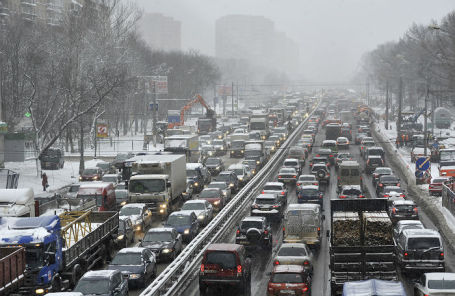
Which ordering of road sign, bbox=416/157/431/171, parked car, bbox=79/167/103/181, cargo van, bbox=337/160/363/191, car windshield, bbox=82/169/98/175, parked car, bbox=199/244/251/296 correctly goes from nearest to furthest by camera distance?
parked car, bbox=199/244/251/296
road sign, bbox=416/157/431/171
cargo van, bbox=337/160/363/191
parked car, bbox=79/167/103/181
car windshield, bbox=82/169/98/175

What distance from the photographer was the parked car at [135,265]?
81.6ft

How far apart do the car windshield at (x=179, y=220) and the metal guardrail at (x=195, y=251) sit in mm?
942

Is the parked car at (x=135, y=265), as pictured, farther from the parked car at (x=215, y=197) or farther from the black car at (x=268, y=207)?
the parked car at (x=215, y=197)

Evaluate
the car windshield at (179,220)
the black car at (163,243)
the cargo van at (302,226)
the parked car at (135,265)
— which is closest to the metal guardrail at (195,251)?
the black car at (163,243)

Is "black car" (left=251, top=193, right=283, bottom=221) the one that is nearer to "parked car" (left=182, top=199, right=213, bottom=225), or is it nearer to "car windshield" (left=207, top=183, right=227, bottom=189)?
"parked car" (left=182, top=199, right=213, bottom=225)

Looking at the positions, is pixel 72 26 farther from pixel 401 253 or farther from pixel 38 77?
pixel 401 253

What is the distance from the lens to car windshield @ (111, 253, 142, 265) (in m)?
25.4

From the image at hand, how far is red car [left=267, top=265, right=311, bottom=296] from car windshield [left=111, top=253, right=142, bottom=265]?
505 cm

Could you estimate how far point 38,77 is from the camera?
82875mm

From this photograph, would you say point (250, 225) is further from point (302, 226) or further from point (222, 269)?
point (222, 269)

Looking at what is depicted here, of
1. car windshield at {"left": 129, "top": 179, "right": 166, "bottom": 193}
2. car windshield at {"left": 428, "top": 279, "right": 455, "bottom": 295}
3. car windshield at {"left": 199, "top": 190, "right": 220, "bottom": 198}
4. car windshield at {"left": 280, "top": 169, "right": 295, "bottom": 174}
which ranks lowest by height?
car windshield at {"left": 428, "top": 279, "right": 455, "bottom": 295}

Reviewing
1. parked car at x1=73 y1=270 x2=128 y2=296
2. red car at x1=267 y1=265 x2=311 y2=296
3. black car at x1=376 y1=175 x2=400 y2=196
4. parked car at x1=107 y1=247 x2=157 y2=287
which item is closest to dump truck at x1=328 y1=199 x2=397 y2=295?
red car at x1=267 y1=265 x2=311 y2=296

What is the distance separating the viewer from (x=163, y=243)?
29.2 metres

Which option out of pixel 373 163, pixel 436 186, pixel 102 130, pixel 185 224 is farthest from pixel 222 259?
pixel 102 130
